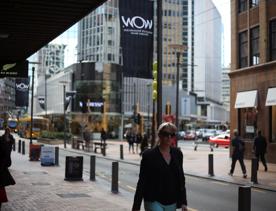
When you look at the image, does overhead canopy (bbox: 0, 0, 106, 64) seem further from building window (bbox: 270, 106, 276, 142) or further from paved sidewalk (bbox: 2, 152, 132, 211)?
building window (bbox: 270, 106, 276, 142)

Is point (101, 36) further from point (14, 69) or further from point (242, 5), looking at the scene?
point (14, 69)

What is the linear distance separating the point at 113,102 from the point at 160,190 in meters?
101

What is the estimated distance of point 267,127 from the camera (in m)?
32.6

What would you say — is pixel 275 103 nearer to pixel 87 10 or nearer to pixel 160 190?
pixel 87 10

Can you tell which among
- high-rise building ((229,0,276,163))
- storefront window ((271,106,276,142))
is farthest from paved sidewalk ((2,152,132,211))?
high-rise building ((229,0,276,163))

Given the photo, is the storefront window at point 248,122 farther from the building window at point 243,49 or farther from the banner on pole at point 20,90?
the banner on pole at point 20,90

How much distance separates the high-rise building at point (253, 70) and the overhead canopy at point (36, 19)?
20.2 m

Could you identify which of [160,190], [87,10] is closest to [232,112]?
[87,10]

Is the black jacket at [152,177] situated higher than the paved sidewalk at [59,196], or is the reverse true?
the black jacket at [152,177]

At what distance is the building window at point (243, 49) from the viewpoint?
118 feet

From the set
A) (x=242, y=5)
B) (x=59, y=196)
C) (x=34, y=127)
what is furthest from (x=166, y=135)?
(x=34, y=127)

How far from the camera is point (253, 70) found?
34375 mm

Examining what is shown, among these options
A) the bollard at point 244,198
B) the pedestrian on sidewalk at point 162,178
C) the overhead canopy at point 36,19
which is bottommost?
the bollard at point 244,198

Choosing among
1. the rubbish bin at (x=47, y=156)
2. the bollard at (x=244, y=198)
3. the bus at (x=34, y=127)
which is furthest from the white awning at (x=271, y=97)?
the bus at (x=34, y=127)
